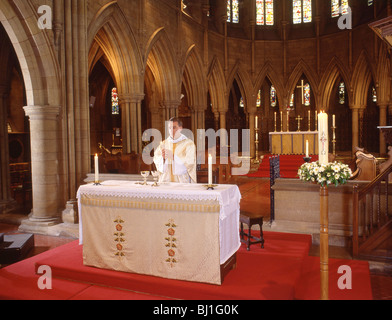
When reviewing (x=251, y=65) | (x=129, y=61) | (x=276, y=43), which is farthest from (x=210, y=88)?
(x=129, y=61)

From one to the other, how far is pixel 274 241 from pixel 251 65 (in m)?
15.8

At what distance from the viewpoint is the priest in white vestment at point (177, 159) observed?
526cm

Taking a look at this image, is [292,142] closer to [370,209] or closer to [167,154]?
[370,209]

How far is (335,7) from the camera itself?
19594 millimetres

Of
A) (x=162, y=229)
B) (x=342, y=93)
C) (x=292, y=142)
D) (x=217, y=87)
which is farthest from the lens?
(x=342, y=93)

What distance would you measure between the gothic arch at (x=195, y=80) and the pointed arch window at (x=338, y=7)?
7.97 m

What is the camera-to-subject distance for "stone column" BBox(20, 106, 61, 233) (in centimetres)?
764

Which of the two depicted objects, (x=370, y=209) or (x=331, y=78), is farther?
(x=331, y=78)

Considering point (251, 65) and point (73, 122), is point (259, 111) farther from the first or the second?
point (73, 122)

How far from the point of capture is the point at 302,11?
811 inches

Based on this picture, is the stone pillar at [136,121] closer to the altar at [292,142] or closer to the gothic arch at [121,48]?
the gothic arch at [121,48]

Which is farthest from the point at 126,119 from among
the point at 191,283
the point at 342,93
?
the point at 342,93

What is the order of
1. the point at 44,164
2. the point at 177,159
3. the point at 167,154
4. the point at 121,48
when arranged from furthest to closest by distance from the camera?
the point at 121,48
the point at 44,164
the point at 177,159
the point at 167,154

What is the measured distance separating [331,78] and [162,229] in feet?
58.3
